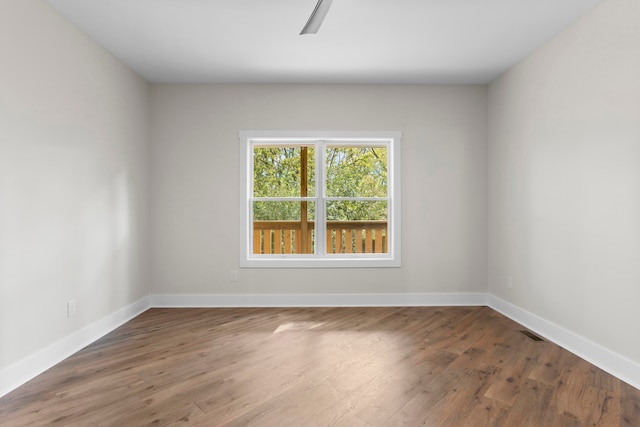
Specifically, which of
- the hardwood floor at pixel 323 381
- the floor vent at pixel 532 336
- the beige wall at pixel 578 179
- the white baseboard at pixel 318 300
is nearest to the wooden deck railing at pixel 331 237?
the white baseboard at pixel 318 300

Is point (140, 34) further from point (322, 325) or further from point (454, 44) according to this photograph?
point (322, 325)

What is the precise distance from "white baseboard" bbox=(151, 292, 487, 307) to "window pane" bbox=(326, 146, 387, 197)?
4.00ft

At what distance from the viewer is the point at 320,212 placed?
418cm

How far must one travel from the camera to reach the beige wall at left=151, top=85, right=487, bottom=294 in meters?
3.98

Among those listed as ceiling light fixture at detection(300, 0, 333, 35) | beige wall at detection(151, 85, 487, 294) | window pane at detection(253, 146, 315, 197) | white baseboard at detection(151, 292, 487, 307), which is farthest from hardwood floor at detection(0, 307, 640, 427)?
ceiling light fixture at detection(300, 0, 333, 35)

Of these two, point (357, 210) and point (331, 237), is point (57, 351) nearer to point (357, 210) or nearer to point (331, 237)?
point (331, 237)

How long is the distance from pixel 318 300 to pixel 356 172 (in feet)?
5.20

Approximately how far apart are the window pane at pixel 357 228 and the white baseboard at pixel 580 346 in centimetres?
152

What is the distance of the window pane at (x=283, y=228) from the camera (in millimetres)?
4195

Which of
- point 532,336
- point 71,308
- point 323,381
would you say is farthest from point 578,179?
point 71,308

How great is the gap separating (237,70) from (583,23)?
2994 mm

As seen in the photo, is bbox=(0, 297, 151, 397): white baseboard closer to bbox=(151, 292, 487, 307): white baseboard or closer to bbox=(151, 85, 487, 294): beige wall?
bbox=(151, 292, 487, 307): white baseboard

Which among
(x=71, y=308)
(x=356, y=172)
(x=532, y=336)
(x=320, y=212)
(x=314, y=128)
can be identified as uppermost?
(x=314, y=128)

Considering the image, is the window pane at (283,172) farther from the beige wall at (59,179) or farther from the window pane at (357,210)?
the beige wall at (59,179)
